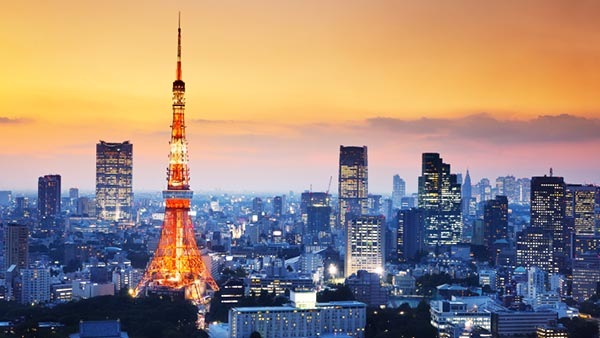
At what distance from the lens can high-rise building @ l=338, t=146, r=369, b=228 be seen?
56.8m

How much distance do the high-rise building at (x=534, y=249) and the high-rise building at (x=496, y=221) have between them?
6.23 m

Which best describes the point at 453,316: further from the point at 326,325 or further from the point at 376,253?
the point at 376,253

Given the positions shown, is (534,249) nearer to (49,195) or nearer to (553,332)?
(553,332)

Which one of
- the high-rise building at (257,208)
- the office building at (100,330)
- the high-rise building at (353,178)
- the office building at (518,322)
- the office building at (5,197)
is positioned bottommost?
the office building at (518,322)

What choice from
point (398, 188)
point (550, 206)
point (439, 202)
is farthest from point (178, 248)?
point (398, 188)

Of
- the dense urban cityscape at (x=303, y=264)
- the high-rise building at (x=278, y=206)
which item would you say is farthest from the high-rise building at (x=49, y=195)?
the high-rise building at (x=278, y=206)

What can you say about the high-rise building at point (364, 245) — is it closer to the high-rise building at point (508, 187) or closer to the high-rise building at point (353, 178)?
the high-rise building at point (353, 178)

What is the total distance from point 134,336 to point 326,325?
14.2ft

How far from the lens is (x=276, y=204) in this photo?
229 ft

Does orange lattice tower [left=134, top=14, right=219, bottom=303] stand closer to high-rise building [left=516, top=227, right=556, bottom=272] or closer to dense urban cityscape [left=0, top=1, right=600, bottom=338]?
dense urban cityscape [left=0, top=1, right=600, bottom=338]

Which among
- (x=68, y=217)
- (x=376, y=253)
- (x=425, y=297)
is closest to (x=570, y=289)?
(x=425, y=297)

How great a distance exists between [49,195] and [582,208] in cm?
3035

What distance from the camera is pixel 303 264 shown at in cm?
3459

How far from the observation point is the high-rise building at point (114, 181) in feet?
200
